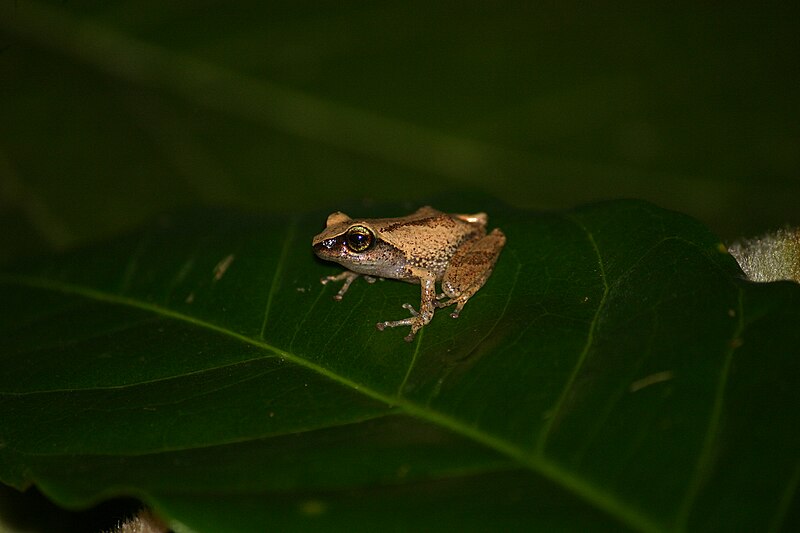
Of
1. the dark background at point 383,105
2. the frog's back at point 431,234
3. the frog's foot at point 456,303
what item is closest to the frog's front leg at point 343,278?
the frog's back at point 431,234

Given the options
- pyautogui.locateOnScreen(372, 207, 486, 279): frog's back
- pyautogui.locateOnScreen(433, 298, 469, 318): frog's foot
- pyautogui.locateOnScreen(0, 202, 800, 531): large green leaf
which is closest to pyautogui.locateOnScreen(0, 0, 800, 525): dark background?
pyautogui.locateOnScreen(372, 207, 486, 279): frog's back

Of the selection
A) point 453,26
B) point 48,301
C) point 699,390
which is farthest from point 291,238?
point 453,26

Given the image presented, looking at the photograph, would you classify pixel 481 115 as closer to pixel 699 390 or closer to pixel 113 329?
pixel 113 329

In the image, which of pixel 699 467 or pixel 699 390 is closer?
pixel 699 467

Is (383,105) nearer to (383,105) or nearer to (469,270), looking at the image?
(383,105)

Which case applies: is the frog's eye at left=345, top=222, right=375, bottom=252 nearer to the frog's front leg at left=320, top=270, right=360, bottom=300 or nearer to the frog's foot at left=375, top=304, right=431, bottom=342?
the frog's front leg at left=320, top=270, right=360, bottom=300

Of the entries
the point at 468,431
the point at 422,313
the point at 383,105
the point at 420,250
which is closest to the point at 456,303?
the point at 422,313
